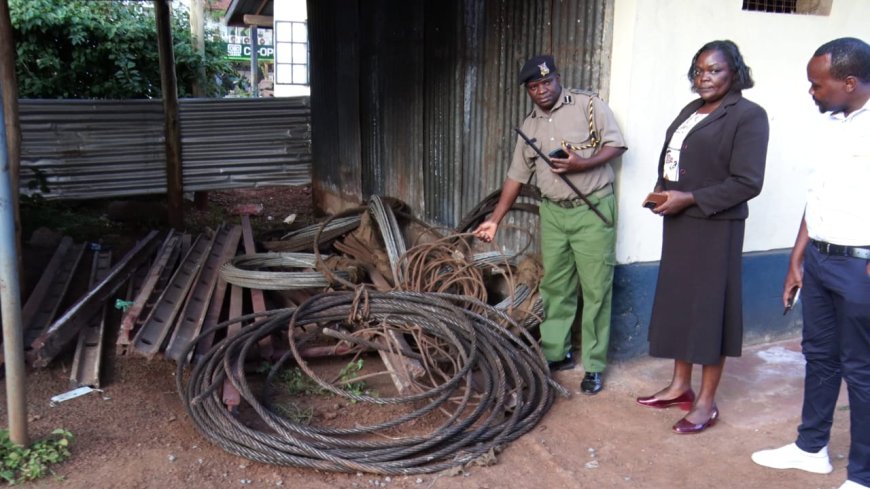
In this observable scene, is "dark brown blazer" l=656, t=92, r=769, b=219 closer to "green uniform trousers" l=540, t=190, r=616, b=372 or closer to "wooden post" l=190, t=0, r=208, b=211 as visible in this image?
"green uniform trousers" l=540, t=190, r=616, b=372

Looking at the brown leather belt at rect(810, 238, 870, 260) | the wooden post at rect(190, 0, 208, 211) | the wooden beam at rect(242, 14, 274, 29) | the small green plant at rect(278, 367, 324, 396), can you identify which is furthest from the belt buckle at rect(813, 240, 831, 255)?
the wooden beam at rect(242, 14, 274, 29)

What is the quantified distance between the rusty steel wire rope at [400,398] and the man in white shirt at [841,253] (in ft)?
4.49

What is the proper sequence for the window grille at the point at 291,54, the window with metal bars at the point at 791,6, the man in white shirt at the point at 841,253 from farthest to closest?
the window grille at the point at 291,54, the window with metal bars at the point at 791,6, the man in white shirt at the point at 841,253

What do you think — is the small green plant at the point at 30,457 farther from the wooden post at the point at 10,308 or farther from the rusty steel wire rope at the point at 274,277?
the rusty steel wire rope at the point at 274,277

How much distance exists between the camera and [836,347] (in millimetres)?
3041

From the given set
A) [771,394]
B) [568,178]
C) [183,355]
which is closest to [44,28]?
[183,355]

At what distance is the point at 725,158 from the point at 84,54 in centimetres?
878

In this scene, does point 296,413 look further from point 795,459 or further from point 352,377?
point 795,459

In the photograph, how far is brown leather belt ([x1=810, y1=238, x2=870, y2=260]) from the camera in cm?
280

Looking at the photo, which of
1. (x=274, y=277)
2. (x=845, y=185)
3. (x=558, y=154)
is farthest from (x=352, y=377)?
(x=845, y=185)

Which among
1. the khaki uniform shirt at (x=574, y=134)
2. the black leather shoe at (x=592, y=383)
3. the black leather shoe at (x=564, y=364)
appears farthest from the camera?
the black leather shoe at (x=564, y=364)

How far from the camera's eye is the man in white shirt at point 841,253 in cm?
277

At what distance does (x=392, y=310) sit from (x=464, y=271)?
785mm

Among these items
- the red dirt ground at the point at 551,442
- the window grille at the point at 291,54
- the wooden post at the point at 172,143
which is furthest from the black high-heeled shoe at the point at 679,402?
the window grille at the point at 291,54
